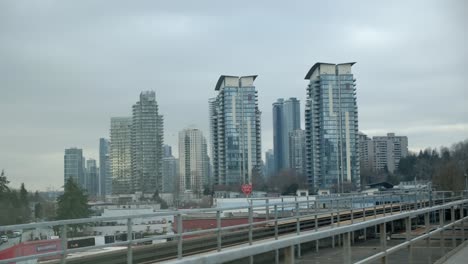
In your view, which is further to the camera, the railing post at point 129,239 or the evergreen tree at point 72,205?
the evergreen tree at point 72,205

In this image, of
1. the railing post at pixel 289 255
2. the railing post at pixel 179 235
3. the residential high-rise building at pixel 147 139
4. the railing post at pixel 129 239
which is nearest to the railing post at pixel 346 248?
the railing post at pixel 289 255

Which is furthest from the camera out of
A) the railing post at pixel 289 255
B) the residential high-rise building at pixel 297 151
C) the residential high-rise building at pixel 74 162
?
the residential high-rise building at pixel 297 151

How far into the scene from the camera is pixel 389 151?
11394cm

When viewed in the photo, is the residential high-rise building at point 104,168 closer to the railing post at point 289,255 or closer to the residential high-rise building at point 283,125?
the residential high-rise building at point 283,125

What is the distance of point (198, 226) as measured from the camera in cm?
2011

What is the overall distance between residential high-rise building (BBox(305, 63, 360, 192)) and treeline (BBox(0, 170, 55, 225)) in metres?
54.3

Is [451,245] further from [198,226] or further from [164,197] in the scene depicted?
[164,197]

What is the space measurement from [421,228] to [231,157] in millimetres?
67151

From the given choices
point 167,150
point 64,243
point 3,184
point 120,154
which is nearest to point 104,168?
point 120,154

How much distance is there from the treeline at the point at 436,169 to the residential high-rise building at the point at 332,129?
1065 cm

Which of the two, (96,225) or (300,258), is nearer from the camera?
(300,258)

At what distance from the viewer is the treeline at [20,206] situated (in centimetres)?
2372

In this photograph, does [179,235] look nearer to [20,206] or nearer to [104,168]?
[20,206]

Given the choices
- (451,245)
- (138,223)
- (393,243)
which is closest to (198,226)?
(138,223)
